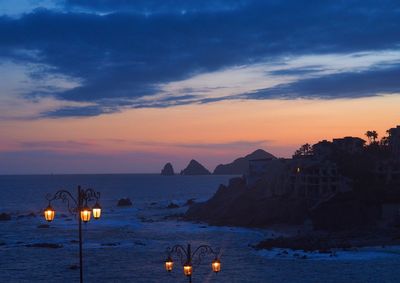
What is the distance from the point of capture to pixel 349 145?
349ft

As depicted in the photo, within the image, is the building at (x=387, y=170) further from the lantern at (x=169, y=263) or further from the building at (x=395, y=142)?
the lantern at (x=169, y=263)

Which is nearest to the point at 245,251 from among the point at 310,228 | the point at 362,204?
the point at 310,228

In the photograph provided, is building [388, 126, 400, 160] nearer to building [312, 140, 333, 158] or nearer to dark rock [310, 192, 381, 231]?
building [312, 140, 333, 158]

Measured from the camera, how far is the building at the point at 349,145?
104438 millimetres

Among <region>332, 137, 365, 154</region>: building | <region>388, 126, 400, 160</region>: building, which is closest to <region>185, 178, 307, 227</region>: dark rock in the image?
<region>332, 137, 365, 154</region>: building

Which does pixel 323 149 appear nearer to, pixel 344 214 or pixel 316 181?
pixel 316 181

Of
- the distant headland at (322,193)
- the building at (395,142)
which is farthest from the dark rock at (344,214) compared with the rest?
the building at (395,142)

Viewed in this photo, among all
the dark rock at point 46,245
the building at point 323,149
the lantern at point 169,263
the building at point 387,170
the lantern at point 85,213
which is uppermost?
the building at point 323,149

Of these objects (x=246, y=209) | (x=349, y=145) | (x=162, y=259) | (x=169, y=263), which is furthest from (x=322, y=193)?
(x=169, y=263)

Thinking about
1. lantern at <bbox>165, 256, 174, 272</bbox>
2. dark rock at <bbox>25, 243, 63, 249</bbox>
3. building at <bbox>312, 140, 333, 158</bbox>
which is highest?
building at <bbox>312, 140, 333, 158</bbox>

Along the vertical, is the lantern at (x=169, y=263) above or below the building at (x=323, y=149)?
below

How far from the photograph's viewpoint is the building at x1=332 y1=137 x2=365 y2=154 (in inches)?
4112

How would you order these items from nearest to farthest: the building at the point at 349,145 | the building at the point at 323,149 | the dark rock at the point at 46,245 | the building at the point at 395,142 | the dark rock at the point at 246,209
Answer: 1. the dark rock at the point at 46,245
2. the dark rock at the point at 246,209
3. the building at the point at 323,149
4. the building at the point at 395,142
5. the building at the point at 349,145

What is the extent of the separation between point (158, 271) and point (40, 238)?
1276 inches
